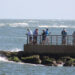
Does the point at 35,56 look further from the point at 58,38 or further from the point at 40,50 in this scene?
the point at 58,38

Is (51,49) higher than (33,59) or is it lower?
higher

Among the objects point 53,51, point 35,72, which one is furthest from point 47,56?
point 35,72

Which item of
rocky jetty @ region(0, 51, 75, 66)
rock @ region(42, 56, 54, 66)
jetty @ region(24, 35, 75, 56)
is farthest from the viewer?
jetty @ region(24, 35, 75, 56)

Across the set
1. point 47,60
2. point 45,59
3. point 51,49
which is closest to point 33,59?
point 45,59

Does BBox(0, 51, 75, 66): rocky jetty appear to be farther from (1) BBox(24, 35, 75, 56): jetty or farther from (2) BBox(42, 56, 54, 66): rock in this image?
(1) BBox(24, 35, 75, 56): jetty

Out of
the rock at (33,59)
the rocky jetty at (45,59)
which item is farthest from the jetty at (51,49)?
the rock at (33,59)

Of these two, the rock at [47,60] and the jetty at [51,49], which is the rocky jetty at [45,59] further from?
the jetty at [51,49]

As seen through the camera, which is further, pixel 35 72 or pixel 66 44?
pixel 66 44

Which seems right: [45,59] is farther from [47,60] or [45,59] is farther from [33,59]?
[33,59]

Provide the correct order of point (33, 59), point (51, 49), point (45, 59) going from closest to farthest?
point (33, 59), point (45, 59), point (51, 49)

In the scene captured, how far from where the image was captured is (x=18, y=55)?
46.6 m

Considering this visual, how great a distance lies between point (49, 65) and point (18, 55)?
8.30ft

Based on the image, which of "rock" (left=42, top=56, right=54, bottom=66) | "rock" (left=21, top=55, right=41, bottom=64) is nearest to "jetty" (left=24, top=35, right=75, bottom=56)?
"rock" (left=42, top=56, right=54, bottom=66)

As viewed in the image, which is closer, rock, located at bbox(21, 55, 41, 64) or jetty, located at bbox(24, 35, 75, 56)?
rock, located at bbox(21, 55, 41, 64)
